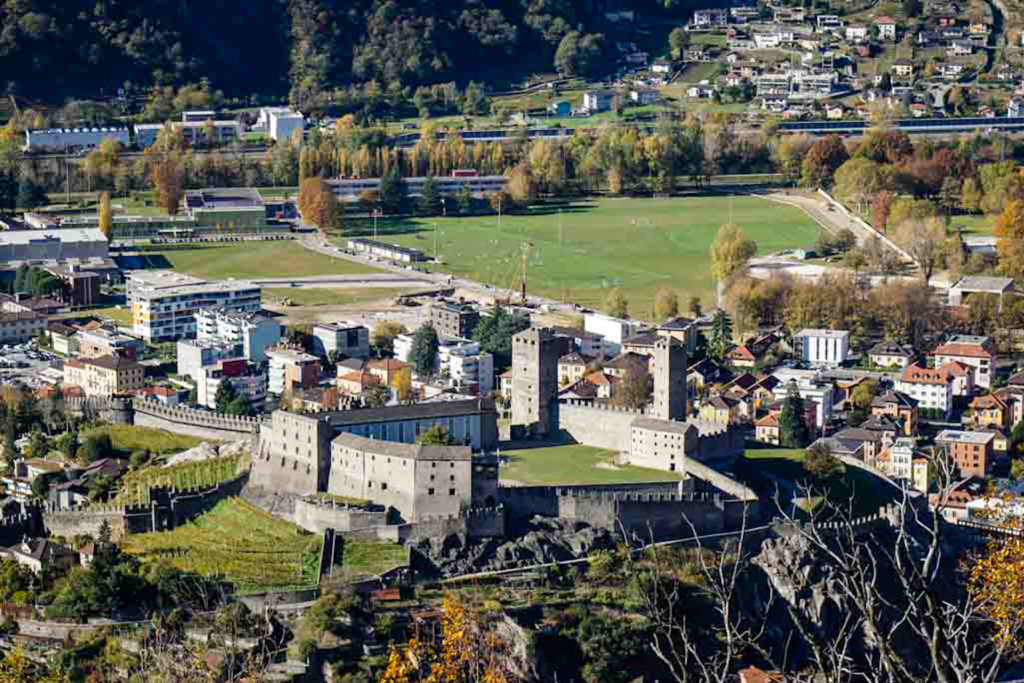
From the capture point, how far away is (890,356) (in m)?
45.8

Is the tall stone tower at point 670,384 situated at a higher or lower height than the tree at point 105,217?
lower

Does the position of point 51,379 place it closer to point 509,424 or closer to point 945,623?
point 509,424

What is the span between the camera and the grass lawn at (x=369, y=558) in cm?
2983

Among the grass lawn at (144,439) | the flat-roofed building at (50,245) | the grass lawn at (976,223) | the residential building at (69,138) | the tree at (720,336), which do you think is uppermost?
the residential building at (69,138)

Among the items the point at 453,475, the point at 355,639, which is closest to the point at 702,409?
the point at 453,475

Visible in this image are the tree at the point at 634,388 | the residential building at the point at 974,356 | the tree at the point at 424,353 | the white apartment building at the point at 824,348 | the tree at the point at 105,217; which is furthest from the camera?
the tree at the point at 105,217

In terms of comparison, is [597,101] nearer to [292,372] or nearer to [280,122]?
[280,122]

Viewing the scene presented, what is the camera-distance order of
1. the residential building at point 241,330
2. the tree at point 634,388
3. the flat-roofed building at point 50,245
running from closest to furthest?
the tree at point 634,388
the residential building at point 241,330
the flat-roofed building at point 50,245

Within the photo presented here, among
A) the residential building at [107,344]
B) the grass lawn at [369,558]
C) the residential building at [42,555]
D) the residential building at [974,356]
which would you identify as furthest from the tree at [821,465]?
the residential building at [107,344]

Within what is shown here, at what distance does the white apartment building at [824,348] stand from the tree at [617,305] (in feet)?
17.6

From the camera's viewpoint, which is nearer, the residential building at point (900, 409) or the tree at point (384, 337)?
the residential building at point (900, 409)

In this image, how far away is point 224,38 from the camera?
93.0m

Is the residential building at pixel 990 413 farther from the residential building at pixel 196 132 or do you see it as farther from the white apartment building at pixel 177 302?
the residential building at pixel 196 132

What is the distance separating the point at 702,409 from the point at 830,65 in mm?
52495
